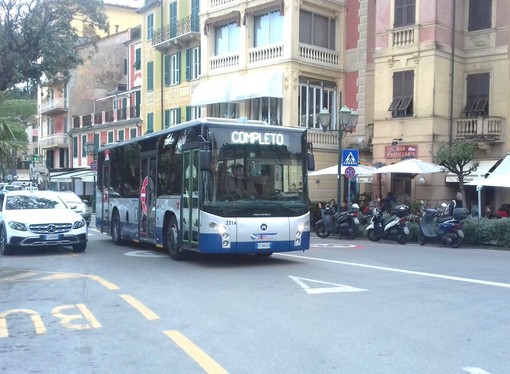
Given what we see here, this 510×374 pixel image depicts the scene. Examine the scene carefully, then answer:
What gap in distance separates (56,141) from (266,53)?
121 feet

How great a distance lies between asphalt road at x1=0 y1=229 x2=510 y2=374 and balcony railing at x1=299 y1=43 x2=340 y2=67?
16.3m

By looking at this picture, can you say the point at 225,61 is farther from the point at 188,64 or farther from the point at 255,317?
the point at 255,317

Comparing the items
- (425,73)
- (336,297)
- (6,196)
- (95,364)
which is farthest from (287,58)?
(95,364)

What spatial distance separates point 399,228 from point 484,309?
11.3 metres

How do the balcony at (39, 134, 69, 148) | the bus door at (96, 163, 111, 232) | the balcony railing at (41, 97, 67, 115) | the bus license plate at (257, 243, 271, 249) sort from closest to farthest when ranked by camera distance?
the bus license plate at (257, 243, 271, 249)
the bus door at (96, 163, 111, 232)
the balcony railing at (41, 97, 67, 115)
the balcony at (39, 134, 69, 148)

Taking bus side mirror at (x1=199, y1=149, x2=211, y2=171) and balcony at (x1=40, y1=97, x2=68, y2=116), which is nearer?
bus side mirror at (x1=199, y1=149, x2=211, y2=171)

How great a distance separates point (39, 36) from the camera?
21.6 m

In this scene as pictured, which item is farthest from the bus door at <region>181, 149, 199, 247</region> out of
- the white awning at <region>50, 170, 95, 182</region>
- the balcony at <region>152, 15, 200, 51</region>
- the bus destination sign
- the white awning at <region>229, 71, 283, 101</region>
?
the white awning at <region>50, 170, 95, 182</region>

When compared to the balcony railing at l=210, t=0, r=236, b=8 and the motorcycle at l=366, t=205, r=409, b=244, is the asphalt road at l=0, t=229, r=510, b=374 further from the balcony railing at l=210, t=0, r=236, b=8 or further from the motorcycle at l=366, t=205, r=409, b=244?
the balcony railing at l=210, t=0, r=236, b=8

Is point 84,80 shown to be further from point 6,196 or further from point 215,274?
point 215,274

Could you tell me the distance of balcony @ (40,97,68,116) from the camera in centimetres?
5769

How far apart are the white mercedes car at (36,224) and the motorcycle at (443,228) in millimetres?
10197

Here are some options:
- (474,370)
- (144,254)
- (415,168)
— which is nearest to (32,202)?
(144,254)

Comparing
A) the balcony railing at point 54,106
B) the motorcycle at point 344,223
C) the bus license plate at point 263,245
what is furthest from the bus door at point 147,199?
the balcony railing at point 54,106
